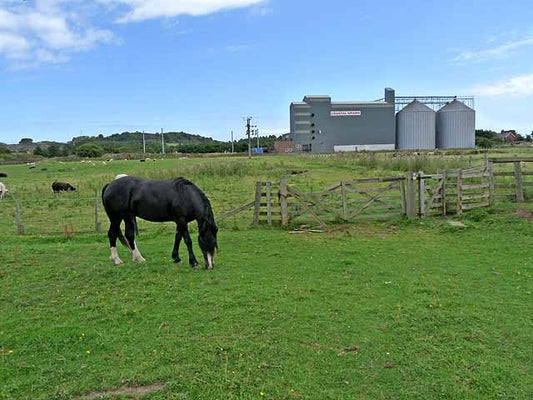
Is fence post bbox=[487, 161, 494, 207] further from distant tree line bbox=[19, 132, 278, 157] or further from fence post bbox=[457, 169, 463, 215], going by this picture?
distant tree line bbox=[19, 132, 278, 157]

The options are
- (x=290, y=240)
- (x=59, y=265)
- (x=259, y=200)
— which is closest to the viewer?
(x=59, y=265)

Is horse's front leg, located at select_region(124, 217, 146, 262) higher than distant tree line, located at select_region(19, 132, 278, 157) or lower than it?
lower

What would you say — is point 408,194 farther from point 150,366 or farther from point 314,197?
point 150,366

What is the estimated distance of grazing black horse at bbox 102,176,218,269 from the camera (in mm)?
7922

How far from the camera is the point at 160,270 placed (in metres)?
7.56

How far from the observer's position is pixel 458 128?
86000 millimetres

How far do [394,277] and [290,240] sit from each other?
12.0 ft

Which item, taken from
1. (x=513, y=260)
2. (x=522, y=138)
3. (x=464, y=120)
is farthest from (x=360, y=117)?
(x=513, y=260)

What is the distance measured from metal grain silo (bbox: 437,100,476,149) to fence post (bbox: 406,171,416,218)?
82.3 meters

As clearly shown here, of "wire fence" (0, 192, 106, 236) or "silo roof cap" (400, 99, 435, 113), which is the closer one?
"wire fence" (0, 192, 106, 236)

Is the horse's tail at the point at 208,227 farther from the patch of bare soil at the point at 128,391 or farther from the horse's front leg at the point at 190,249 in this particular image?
the patch of bare soil at the point at 128,391

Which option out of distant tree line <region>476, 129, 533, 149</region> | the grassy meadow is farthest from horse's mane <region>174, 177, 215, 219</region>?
distant tree line <region>476, 129, 533, 149</region>

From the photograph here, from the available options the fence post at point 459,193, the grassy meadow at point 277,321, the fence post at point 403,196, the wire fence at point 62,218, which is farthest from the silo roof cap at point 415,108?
the grassy meadow at point 277,321

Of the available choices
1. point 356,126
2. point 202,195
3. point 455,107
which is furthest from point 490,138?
point 202,195
